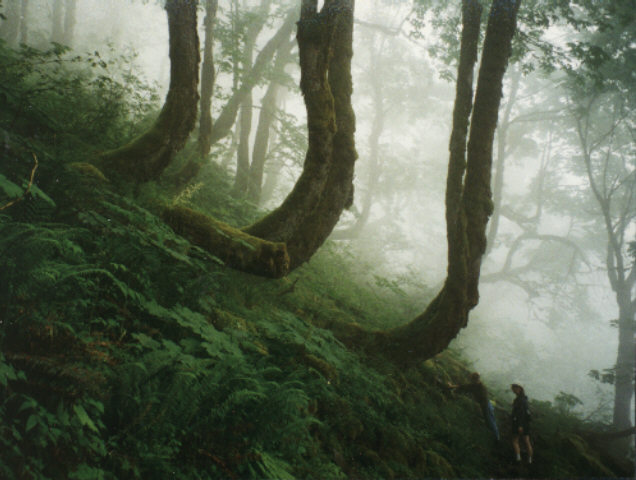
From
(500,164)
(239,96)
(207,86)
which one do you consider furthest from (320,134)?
(500,164)

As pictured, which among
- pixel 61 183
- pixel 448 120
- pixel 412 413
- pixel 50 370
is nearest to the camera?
pixel 50 370

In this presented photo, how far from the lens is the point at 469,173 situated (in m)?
5.95

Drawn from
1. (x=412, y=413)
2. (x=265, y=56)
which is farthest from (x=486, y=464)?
(x=265, y=56)

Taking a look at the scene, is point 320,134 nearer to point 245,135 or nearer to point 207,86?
point 207,86

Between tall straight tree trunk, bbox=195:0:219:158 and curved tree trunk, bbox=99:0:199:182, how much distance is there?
6.59 feet

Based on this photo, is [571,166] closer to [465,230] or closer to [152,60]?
[465,230]

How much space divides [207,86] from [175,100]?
2.91 meters

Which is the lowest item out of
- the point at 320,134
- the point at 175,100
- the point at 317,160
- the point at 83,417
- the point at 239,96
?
the point at 83,417

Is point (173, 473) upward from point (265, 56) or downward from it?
A: downward

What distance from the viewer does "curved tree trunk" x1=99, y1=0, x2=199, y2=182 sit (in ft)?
17.7

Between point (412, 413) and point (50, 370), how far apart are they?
4.95m

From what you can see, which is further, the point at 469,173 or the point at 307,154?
the point at 469,173

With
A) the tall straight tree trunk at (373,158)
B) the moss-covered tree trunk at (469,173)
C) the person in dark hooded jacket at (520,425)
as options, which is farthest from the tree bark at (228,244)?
the tall straight tree trunk at (373,158)

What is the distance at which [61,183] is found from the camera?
3.25 meters
